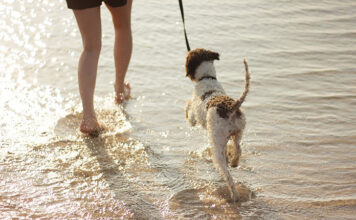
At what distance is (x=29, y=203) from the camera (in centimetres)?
407

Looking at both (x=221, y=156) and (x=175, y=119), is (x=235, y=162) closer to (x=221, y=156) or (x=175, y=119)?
(x=221, y=156)

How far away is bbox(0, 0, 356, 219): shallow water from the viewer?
416 centimetres

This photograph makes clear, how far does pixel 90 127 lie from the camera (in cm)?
504

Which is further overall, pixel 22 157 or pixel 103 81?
pixel 103 81

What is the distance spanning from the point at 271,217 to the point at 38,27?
A: 16.2 feet

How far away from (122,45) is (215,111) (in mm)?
1764

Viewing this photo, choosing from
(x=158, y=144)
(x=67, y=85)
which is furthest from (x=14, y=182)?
(x=67, y=85)

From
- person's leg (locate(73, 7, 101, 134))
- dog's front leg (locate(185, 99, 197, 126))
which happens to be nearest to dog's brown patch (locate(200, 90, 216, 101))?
dog's front leg (locate(185, 99, 197, 126))

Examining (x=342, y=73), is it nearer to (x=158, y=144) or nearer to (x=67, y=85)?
(x=158, y=144)

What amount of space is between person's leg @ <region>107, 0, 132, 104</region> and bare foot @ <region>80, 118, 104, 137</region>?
2.46ft

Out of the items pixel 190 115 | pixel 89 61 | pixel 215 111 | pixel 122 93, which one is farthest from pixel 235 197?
pixel 122 93

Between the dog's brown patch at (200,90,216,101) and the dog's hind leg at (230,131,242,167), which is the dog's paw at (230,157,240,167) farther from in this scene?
the dog's brown patch at (200,90,216,101)

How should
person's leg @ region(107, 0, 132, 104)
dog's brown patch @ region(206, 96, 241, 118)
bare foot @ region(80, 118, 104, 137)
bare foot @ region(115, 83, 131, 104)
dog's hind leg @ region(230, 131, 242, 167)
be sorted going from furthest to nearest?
bare foot @ region(115, 83, 131, 104)
person's leg @ region(107, 0, 132, 104)
bare foot @ region(80, 118, 104, 137)
dog's hind leg @ region(230, 131, 242, 167)
dog's brown patch @ region(206, 96, 241, 118)

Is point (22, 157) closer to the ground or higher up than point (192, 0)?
closer to the ground
